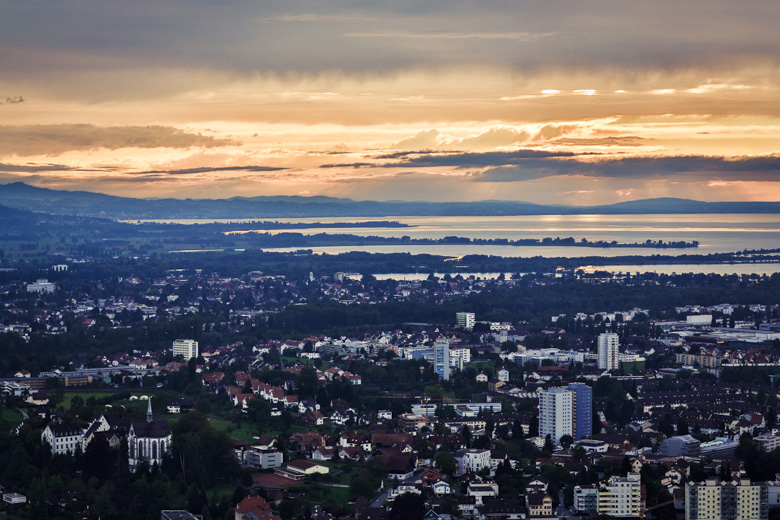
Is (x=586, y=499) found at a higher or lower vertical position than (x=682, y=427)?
higher

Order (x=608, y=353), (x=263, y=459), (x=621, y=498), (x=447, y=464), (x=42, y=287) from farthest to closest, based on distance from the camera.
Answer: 1. (x=42, y=287)
2. (x=608, y=353)
3. (x=263, y=459)
4. (x=447, y=464)
5. (x=621, y=498)

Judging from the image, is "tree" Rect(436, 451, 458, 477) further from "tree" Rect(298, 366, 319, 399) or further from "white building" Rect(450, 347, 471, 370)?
"white building" Rect(450, 347, 471, 370)

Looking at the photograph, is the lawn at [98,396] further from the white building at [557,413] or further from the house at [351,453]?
the white building at [557,413]

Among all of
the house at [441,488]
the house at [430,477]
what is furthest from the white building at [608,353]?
the house at [441,488]

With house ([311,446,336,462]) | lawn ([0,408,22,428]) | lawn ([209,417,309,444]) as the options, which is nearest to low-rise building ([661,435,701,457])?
house ([311,446,336,462])

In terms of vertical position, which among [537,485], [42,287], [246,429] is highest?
[537,485]

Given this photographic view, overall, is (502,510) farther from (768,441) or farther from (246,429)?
(246,429)

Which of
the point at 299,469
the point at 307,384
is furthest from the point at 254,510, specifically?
the point at 307,384
